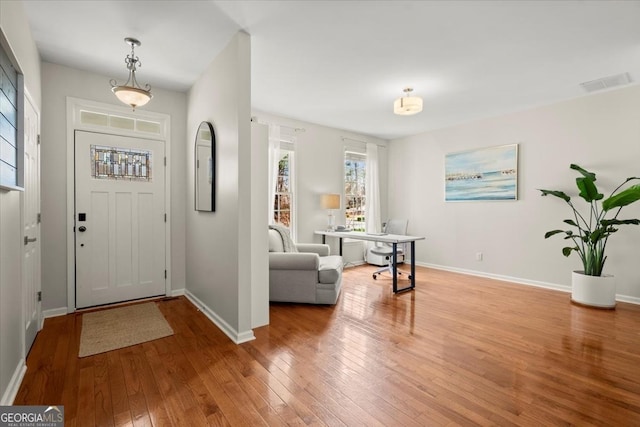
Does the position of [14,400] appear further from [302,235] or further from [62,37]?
[302,235]

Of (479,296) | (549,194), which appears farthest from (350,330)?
(549,194)

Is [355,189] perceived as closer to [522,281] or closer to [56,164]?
[522,281]

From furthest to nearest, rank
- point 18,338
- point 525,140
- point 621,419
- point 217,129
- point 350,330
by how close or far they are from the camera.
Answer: point 525,140
point 217,129
point 350,330
point 18,338
point 621,419

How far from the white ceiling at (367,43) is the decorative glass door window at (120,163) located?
863 millimetres

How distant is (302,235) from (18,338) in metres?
3.76

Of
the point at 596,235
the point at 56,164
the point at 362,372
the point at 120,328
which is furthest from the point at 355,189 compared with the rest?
the point at 56,164

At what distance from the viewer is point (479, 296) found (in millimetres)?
4012

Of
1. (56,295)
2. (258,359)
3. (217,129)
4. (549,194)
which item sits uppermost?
(217,129)

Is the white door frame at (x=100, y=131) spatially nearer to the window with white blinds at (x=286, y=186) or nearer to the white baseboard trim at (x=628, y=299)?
the window with white blinds at (x=286, y=186)

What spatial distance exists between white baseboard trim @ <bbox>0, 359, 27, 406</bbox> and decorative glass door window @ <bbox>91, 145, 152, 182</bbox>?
2.09 meters

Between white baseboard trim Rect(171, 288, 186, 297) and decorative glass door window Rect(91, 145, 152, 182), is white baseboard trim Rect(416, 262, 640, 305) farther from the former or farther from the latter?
decorative glass door window Rect(91, 145, 152, 182)

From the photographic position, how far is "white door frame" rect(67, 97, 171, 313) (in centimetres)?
330

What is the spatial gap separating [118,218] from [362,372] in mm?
3245

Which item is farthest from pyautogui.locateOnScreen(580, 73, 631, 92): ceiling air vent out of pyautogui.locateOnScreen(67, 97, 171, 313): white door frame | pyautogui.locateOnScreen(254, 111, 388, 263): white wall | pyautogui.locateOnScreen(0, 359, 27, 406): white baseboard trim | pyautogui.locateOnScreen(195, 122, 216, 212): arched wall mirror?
pyautogui.locateOnScreen(0, 359, 27, 406): white baseboard trim
